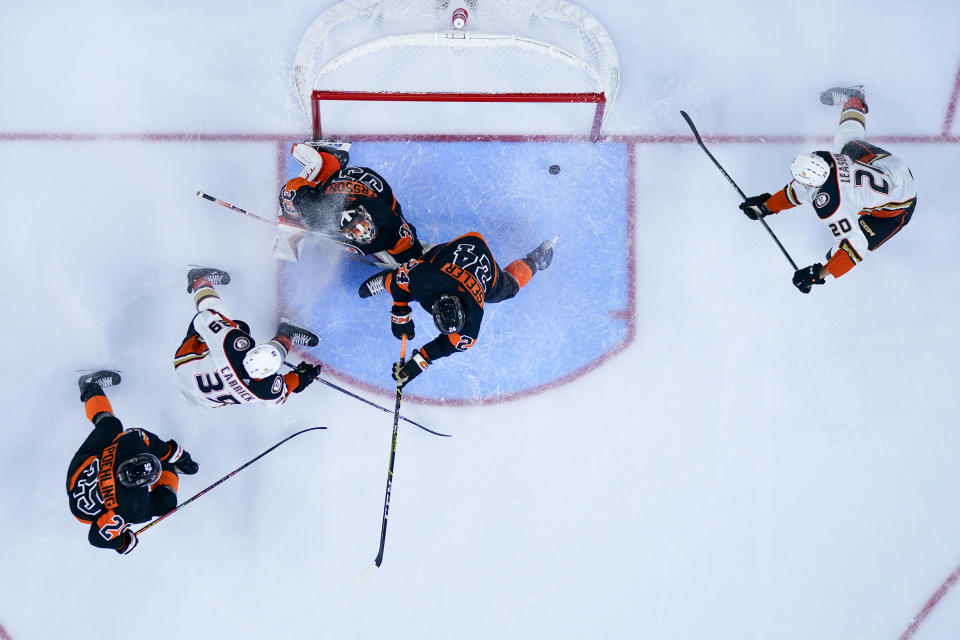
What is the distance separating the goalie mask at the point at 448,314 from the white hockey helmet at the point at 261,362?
1.04 metres

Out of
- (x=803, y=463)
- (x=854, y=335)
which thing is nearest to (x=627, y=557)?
(x=803, y=463)

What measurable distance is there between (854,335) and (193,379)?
4.58 metres

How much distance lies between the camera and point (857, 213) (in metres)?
4.21

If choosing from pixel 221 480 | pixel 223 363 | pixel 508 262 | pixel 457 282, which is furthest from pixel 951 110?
pixel 221 480

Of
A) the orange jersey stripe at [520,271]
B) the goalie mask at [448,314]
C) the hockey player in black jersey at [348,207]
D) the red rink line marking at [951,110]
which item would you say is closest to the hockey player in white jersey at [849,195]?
the red rink line marking at [951,110]

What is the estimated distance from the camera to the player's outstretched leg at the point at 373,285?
15.1 feet

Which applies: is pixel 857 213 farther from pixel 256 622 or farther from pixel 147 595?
pixel 147 595

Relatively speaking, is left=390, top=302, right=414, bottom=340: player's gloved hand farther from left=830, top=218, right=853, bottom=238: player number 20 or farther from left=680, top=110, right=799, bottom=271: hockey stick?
left=830, top=218, right=853, bottom=238: player number 20

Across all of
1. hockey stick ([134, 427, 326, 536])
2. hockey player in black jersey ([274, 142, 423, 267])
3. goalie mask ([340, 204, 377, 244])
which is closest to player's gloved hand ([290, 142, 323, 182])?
hockey player in black jersey ([274, 142, 423, 267])

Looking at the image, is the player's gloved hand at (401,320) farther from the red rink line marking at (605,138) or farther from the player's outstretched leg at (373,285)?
the red rink line marking at (605,138)

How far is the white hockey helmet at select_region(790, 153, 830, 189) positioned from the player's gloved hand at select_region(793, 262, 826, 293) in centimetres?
60

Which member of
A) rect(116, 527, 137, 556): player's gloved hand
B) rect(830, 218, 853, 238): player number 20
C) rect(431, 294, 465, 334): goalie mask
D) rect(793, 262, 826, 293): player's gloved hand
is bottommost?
rect(116, 527, 137, 556): player's gloved hand

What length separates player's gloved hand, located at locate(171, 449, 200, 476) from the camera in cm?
457

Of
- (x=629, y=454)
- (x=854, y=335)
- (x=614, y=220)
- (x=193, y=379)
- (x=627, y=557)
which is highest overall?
(x=614, y=220)
